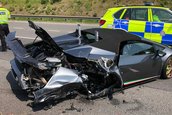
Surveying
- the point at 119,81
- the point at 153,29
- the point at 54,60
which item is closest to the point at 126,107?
the point at 119,81

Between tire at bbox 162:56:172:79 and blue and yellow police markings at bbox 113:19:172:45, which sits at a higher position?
blue and yellow police markings at bbox 113:19:172:45

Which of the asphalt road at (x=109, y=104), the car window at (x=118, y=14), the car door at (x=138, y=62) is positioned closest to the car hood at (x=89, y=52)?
the car door at (x=138, y=62)

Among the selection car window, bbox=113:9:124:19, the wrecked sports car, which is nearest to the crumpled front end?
the wrecked sports car

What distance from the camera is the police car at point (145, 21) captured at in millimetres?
9211

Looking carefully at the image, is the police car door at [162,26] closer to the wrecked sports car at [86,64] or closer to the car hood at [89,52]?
the wrecked sports car at [86,64]

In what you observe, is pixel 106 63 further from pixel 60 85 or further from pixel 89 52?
pixel 60 85

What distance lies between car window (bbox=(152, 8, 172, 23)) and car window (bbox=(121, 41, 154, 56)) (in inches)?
137

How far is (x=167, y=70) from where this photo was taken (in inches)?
251

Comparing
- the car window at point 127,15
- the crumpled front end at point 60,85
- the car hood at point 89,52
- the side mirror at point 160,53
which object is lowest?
the crumpled front end at point 60,85

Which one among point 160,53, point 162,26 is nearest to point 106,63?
point 160,53

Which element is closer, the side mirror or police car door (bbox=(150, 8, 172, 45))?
the side mirror

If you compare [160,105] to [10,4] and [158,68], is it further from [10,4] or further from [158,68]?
[10,4]

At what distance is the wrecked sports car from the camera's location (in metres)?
4.87

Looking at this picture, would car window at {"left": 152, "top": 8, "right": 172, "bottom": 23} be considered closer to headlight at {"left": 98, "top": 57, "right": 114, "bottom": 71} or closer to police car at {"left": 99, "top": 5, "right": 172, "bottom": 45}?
police car at {"left": 99, "top": 5, "right": 172, "bottom": 45}
